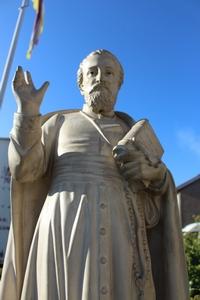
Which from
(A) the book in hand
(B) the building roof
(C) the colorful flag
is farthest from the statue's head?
(B) the building roof

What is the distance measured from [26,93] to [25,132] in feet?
1.14

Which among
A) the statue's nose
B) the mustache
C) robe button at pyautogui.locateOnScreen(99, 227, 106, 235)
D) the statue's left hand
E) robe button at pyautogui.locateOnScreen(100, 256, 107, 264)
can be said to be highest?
the statue's nose

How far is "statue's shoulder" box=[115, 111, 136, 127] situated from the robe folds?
222 millimetres

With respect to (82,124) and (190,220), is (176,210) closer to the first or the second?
(82,124)

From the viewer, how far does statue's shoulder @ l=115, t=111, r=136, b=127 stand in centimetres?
509

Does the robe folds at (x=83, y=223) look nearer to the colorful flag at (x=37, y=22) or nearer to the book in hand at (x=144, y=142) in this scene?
the book in hand at (x=144, y=142)

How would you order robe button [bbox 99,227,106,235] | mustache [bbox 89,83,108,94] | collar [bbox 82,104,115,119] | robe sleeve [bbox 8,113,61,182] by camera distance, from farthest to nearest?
collar [bbox 82,104,115,119], mustache [bbox 89,83,108,94], robe sleeve [bbox 8,113,61,182], robe button [bbox 99,227,106,235]

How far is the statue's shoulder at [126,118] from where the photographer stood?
201 inches

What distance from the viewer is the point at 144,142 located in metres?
4.65

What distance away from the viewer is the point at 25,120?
14.2 feet

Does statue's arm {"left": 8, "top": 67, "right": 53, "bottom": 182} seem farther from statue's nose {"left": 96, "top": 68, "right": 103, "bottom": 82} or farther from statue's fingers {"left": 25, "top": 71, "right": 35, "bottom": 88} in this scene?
statue's nose {"left": 96, "top": 68, "right": 103, "bottom": 82}

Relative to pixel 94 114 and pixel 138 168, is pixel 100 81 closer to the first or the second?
pixel 94 114

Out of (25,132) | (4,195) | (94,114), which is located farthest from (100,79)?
(4,195)

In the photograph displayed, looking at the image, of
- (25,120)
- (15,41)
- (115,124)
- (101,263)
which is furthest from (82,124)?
(15,41)
